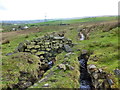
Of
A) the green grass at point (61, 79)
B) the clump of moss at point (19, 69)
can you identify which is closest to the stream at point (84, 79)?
the green grass at point (61, 79)

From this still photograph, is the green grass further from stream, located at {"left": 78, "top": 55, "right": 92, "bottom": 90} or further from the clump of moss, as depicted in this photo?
the clump of moss

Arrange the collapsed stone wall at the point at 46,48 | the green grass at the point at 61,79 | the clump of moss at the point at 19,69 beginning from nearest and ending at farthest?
the green grass at the point at 61,79 < the clump of moss at the point at 19,69 < the collapsed stone wall at the point at 46,48

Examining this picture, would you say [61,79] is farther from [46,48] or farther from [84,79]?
[46,48]

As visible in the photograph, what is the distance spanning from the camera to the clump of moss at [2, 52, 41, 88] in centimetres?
1860

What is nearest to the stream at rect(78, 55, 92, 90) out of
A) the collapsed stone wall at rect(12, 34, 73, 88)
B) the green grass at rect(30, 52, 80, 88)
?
the green grass at rect(30, 52, 80, 88)

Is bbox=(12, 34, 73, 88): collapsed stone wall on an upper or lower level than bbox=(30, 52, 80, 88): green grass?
upper

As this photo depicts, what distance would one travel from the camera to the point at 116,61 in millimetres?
20438

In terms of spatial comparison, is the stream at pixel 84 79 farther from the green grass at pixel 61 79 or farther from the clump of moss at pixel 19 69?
the clump of moss at pixel 19 69

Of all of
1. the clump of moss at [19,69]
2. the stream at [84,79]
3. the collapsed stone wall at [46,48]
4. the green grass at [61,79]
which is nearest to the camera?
the green grass at [61,79]

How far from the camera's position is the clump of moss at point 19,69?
732 inches

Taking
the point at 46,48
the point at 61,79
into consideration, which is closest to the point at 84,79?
the point at 61,79

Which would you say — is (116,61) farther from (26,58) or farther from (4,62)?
(4,62)

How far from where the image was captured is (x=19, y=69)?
841 inches

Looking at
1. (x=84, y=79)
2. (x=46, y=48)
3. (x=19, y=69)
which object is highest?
(x=46, y=48)
